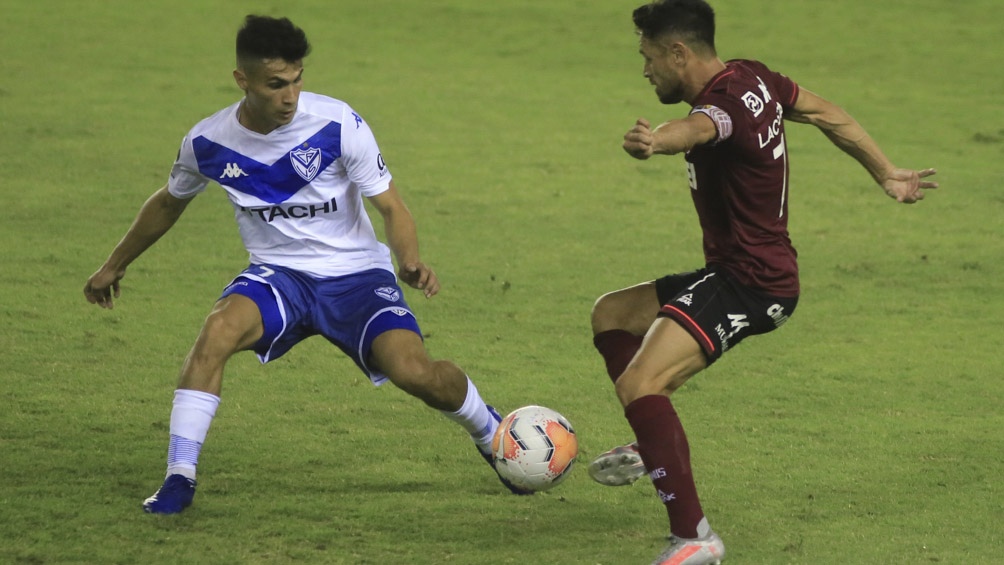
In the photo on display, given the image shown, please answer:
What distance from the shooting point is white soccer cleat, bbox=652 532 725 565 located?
13.3 ft

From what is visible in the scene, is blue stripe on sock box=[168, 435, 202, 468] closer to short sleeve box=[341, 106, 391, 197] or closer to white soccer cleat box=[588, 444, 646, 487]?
short sleeve box=[341, 106, 391, 197]

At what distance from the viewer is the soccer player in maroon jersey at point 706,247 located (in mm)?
4160

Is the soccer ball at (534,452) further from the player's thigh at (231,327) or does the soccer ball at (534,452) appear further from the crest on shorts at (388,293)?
the player's thigh at (231,327)

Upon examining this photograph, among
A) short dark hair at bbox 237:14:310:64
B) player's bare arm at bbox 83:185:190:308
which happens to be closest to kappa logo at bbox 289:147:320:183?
short dark hair at bbox 237:14:310:64

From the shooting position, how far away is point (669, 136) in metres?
4.06

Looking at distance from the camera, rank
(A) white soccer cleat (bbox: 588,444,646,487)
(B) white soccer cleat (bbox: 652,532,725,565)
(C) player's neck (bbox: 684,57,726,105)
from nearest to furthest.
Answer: (B) white soccer cleat (bbox: 652,532,725,565) < (C) player's neck (bbox: 684,57,726,105) < (A) white soccer cleat (bbox: 588,444,646,487)

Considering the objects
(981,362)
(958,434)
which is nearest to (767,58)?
(981,362)

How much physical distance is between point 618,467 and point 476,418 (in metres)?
0.56

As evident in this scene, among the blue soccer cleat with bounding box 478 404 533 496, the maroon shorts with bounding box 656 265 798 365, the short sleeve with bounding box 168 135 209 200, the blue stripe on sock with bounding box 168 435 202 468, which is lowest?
the blue soccer cleat with bounding box 478 404 533 496

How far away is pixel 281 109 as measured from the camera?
475cm

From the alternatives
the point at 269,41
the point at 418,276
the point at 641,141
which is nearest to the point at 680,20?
the point at 641,141

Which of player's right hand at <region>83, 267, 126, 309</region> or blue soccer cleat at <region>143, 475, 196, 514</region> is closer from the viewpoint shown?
blue soccer cleat at <region>143, 475, 196, 514</region>

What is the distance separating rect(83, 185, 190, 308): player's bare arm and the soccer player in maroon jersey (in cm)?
170

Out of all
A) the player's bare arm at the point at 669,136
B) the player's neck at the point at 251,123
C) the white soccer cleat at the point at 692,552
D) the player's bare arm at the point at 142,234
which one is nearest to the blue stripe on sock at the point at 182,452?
the player's bare arm at the point at 142,234
